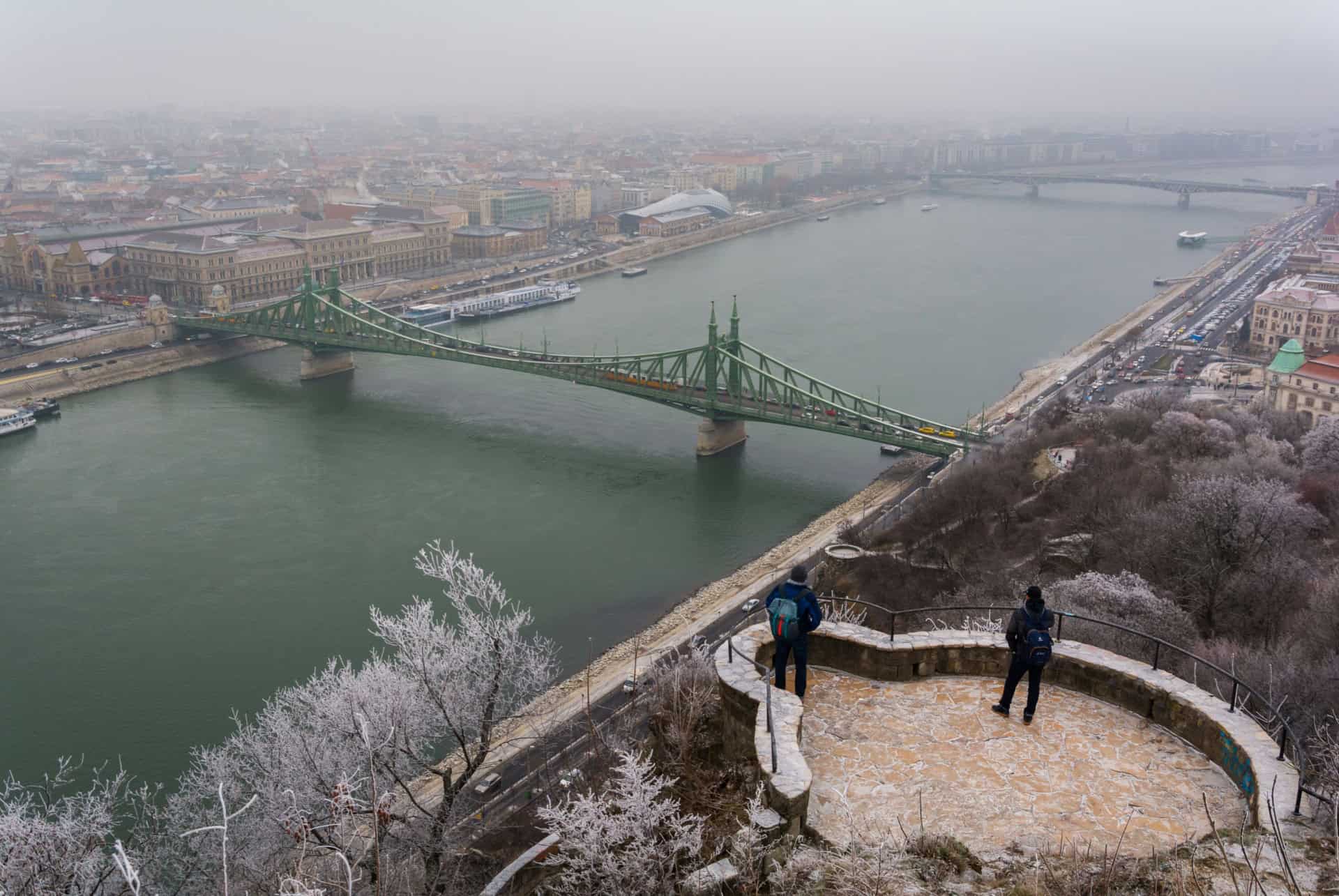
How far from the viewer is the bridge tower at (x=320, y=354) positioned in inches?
814

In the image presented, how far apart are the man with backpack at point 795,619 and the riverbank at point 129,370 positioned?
17.7 m

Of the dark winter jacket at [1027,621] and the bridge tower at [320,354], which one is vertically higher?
the dark winter jacket at [1027,621]

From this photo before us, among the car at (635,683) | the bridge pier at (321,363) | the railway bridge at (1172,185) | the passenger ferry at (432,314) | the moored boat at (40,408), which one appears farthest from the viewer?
the railway bridge at (1172,185)

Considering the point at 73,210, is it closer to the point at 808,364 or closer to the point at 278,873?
the point at 808,364

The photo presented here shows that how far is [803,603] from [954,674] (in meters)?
0.65

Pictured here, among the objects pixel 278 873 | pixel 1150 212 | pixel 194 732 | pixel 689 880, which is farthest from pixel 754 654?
pixel 1150 212

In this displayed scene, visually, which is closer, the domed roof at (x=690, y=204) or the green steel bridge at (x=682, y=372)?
the green steel bridge at (x=682, y=372)

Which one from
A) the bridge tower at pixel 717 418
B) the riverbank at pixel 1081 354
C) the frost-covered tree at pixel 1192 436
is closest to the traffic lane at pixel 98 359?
the bridge tower at pixel 717 418

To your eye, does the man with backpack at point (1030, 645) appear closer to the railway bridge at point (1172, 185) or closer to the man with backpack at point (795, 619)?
the man with backpack at point (795, 619)

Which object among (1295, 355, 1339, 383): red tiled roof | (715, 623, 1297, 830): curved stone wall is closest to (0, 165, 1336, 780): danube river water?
(1295, 355, 1339, 383): red tiled roof

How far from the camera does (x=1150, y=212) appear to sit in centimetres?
4669

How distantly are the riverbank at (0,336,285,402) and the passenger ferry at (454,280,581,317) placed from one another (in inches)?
170

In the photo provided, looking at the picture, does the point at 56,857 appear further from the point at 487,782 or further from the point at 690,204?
the point at 690,204

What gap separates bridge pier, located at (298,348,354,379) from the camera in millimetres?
20656
